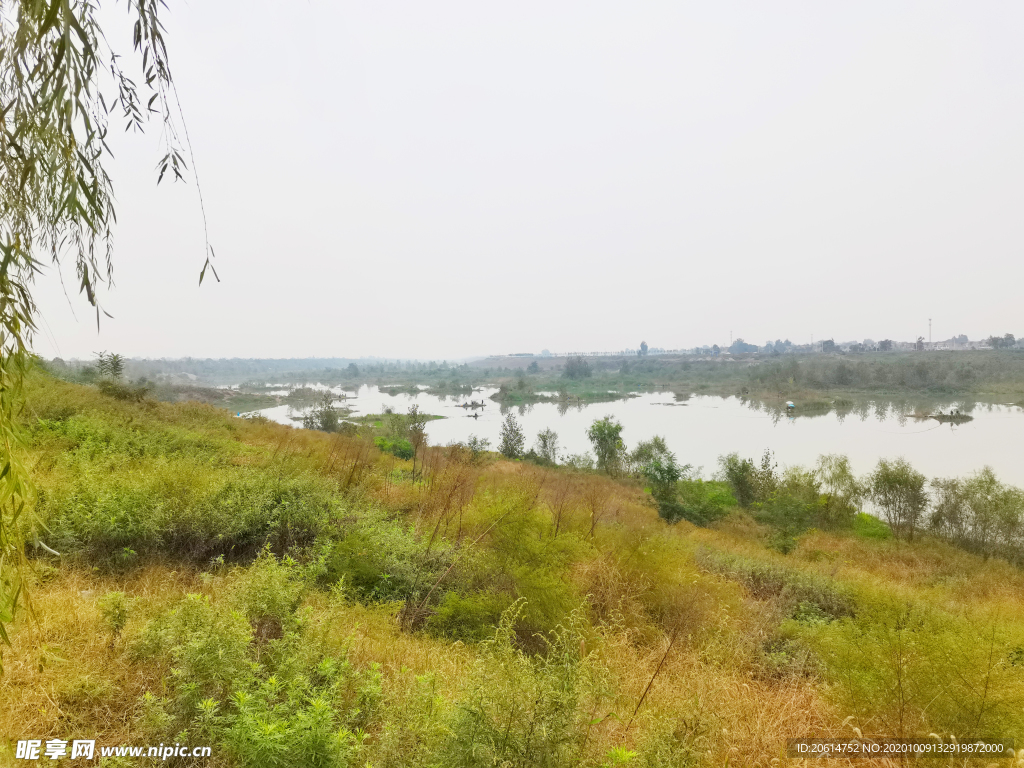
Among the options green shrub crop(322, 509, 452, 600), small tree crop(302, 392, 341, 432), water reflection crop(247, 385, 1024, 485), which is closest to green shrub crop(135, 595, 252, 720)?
green shrub crop(322, 509, 452, 600)

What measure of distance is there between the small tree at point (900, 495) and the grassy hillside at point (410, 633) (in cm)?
1176

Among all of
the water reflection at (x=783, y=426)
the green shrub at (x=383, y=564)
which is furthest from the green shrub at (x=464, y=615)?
the water reflection at (x=783, y=426)

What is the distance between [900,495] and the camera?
607 inches

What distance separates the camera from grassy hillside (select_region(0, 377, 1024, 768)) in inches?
73.4

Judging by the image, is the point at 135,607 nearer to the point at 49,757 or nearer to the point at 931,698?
the point at 49,757

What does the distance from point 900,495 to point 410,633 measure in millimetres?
18821

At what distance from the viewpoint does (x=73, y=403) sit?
6.75m

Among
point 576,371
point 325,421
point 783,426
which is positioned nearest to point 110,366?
point 325,421

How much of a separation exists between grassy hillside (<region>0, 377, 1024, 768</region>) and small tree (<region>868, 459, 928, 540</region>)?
1176cm

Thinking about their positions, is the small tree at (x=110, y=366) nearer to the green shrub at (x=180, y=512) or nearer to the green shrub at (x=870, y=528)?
the green shrub at (x=180, y=512)

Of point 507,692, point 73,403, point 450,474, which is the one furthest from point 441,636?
point 73,403

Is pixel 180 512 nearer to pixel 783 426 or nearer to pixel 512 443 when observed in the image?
pixel 512 443

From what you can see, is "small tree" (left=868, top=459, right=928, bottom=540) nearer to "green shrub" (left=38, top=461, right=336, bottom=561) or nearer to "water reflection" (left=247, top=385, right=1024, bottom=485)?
"water reflection" (left=247, top=385, right=1024, bottom=485)

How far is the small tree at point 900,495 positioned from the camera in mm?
15203
